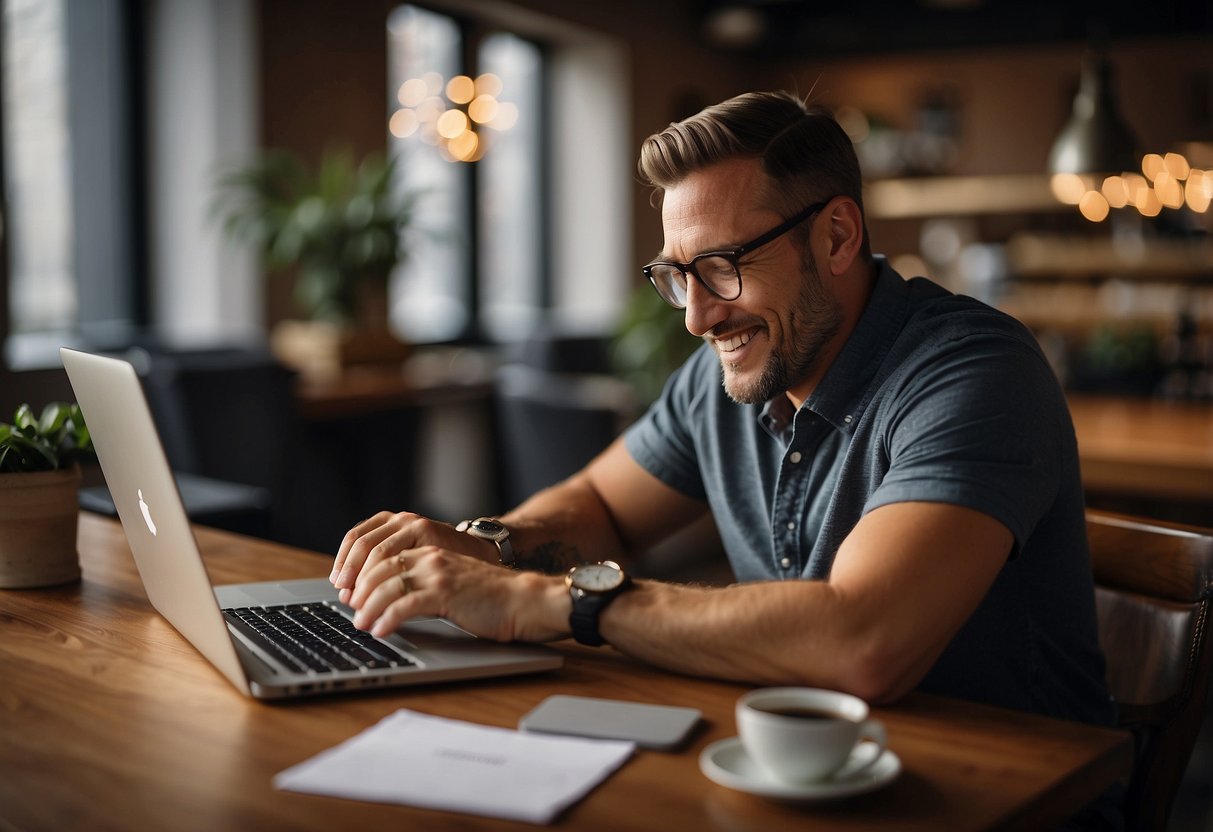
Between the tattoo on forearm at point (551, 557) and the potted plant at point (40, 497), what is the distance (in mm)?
572

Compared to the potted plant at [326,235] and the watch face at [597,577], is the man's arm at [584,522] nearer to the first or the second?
the watch face at [597,577]

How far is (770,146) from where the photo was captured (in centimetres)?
150

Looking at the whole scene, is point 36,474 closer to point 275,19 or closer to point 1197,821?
point 1197,821

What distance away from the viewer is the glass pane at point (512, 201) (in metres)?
7.25

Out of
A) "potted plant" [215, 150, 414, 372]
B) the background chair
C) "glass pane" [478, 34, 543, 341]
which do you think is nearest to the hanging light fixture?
the background chair

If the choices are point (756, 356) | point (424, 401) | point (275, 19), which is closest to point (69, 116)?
point (275, 19)

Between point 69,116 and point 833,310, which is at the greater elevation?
point 69,116

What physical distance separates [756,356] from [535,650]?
52cm

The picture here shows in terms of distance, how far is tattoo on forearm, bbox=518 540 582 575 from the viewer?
1668mm

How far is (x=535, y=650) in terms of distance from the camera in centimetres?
123

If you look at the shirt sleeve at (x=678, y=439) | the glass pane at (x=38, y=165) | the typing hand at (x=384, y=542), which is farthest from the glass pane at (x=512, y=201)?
the typing hand at (x=384, y=542)

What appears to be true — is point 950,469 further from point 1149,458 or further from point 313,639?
point 1149,458

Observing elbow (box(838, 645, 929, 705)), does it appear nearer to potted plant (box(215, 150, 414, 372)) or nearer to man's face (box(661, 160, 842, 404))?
man's face (box(661, 160, 842, 404))

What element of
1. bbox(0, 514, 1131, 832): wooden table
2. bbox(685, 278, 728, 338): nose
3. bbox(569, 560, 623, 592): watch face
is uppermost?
bbox(685, 278, 728, 338): nose
